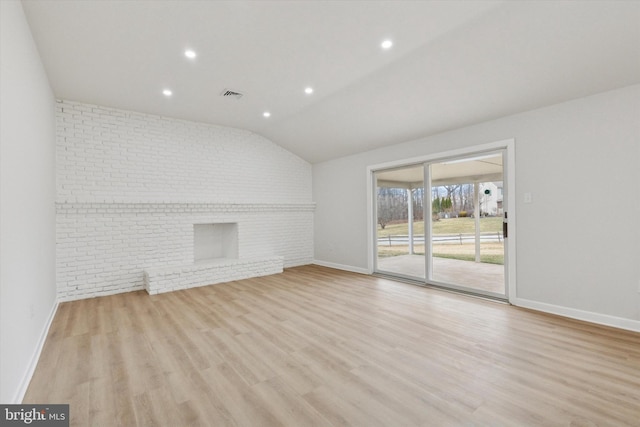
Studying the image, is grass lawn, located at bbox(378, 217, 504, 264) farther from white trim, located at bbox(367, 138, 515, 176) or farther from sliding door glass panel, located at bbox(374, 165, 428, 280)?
white trim, located at bbox(367, 138, 515, 176)

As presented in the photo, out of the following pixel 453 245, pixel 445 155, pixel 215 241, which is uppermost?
pixel 445 155

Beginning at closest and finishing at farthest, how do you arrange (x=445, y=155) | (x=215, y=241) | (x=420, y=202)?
(x=445, y=155) → (x=420, y=202) → (x=215, y=241)

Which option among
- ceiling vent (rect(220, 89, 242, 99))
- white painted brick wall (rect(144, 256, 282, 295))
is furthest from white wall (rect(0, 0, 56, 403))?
ceiling vent (rect(220, 89, 242, 99))

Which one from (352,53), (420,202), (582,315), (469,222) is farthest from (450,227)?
(352,53)

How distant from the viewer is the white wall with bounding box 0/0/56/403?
5.66 feet

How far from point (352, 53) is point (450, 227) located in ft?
11.9

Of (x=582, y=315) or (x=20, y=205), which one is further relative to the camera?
(x=582, y=315)

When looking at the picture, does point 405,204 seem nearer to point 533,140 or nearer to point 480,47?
point 533,140

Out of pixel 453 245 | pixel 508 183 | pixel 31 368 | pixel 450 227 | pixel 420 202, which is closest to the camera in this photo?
pixel 31 368

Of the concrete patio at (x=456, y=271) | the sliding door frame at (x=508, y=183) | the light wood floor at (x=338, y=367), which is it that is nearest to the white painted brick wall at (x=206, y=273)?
the light wood floor at (x=338, y=367)

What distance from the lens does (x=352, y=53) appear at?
313cm

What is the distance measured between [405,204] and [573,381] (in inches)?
161

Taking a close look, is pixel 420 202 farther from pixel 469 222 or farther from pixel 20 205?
pixel 20 205

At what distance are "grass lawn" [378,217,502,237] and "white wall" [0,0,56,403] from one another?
4931 millimetres
